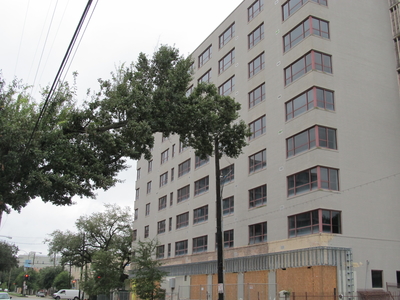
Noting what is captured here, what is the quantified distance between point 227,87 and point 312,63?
46.0ft

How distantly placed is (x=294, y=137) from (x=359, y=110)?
5.34 meters

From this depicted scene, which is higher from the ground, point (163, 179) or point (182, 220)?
point (163, 179)

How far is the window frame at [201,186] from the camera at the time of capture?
1842 inches

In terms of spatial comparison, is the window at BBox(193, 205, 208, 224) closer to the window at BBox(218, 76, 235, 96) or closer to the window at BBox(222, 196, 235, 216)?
the window at BBox(222, 196, 235, 216)

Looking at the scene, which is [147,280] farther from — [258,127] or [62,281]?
[62,281]

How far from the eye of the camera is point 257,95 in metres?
40.4

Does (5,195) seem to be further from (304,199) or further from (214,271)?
(214,271)

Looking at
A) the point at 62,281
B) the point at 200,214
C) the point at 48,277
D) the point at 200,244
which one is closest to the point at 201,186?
the point at 200,214

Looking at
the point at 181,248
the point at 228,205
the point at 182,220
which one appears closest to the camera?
the point at 228,205

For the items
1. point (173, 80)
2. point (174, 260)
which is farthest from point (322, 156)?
point (174, 260)

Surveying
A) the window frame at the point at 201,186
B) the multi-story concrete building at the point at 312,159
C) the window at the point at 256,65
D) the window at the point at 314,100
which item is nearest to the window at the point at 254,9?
the multi-story concrete building at the point at 312,159

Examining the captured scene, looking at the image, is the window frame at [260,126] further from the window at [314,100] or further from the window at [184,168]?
the window at [184,168]

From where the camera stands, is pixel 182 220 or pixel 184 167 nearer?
pixel 182 220

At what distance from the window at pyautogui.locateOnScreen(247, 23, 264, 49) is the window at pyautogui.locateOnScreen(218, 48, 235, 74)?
10.8 feet
